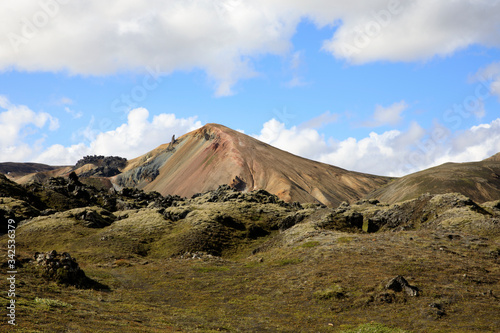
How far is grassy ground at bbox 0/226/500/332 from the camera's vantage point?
88.7ft

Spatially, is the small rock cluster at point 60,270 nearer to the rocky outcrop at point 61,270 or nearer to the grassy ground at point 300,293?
the rocky outcrop at point 61,270

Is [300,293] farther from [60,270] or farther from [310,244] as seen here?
[60,270]

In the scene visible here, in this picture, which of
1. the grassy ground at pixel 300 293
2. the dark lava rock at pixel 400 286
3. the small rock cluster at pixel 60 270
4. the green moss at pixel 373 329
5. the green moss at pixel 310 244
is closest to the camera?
the green moss at pixel 373 329

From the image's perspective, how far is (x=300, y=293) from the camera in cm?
3672

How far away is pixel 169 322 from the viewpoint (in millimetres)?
28219

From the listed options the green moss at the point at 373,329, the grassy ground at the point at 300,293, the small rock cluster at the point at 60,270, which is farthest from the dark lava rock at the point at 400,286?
the small rock cluster at the point at 60,270

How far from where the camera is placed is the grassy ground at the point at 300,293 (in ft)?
88.7

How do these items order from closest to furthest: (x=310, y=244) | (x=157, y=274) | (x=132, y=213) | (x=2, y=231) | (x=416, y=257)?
(x=416, y=257), (x=157, y=274), (x=310, y=244), (x=2, y=231), (x=132, y=213)

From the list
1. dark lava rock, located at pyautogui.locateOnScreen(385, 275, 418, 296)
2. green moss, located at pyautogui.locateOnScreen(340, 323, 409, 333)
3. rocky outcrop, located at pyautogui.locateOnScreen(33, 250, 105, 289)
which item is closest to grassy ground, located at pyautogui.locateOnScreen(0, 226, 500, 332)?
green moss, located at pyautogui.locateOnScreen(340, 323, 409, 333)

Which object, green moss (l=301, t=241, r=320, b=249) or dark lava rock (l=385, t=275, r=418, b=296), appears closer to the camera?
dark lava rock (l=385, t=275, r=418, b=296)

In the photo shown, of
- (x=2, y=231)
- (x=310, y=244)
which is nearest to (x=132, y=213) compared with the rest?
(x=2, y=231)

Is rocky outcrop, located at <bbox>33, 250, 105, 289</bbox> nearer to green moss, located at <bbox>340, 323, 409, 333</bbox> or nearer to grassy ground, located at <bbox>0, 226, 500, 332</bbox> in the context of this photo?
grassy ground, located at <bbox>0, 226, 500, 332</bbox>

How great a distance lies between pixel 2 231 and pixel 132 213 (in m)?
27.9

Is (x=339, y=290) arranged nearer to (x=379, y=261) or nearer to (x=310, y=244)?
(x=379, y=261)
